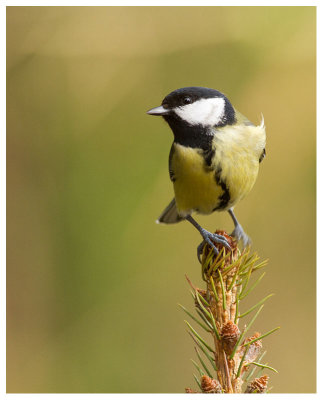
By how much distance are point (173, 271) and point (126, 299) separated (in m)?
0.23

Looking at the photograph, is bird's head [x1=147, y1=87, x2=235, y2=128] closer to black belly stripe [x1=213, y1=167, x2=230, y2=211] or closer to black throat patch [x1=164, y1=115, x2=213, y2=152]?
black throat patch [x1=164, y1=115, x2=213, y2=152]

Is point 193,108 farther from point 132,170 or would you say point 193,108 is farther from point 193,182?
point 132,170

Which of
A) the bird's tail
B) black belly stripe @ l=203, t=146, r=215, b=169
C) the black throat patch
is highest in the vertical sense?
the black throat patch

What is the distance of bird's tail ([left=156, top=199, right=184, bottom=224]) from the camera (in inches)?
72.3

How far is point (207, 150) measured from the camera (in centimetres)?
152

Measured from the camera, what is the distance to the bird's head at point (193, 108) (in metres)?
1.55

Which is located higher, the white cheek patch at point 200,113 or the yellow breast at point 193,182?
the white cheek patch at point 200,113

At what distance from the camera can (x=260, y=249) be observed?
2285mm

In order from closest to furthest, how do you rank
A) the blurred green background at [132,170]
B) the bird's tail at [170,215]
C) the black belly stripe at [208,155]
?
the black belly stripe at [208,155] < the bird's tail at [170,215] < the blurred green background at [132,170]

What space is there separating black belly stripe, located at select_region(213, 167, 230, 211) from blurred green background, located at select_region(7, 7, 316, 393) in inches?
25.3

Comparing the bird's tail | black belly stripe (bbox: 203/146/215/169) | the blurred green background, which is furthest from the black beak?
the blurred green background

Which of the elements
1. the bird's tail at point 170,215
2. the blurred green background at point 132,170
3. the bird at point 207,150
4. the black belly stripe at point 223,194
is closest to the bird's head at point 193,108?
the bird at point 207,150

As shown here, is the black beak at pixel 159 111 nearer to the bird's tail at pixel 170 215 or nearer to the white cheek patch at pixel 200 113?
the white cheek patch at pixel 200 113

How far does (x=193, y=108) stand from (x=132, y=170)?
766mm
